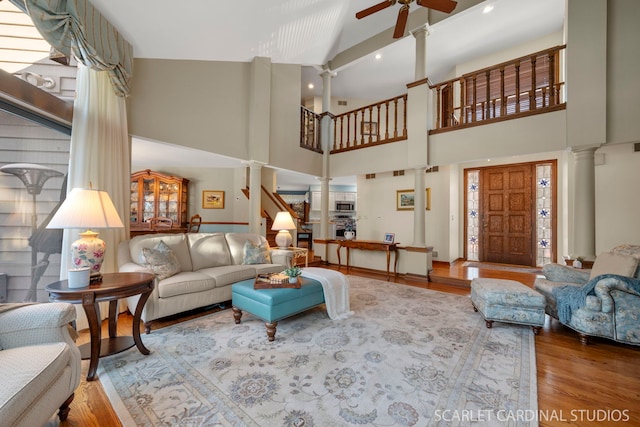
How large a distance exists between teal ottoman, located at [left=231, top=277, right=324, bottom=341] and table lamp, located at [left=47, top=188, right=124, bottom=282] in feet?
3.97

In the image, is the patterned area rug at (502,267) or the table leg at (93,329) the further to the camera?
the patterned area rug at (502,267)

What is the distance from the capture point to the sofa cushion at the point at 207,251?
3.51 metres

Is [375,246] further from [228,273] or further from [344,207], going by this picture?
[344,207]

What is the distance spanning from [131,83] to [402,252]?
16.8ft

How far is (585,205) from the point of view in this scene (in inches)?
138

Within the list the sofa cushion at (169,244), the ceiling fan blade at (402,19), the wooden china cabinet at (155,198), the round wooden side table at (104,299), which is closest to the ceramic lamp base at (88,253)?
the round wooden side table at (104,299)

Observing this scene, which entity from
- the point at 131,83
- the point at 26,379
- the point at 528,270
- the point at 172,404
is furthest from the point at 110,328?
the point at 528,270

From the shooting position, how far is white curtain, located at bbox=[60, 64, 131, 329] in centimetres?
265

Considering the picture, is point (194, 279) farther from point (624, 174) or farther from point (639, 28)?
point (624, 174)

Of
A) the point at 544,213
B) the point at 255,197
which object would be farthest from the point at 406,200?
the point at 255,197

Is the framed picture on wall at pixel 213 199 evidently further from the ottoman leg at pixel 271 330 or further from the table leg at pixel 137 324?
the ottoman leg at pixel 271 330

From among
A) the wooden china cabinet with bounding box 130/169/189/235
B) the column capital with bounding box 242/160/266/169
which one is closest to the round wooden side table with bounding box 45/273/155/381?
the column capital with bounding box 242/160/266/169

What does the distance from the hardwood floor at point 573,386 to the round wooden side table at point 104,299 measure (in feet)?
0.56

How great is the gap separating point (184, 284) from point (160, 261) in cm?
38
